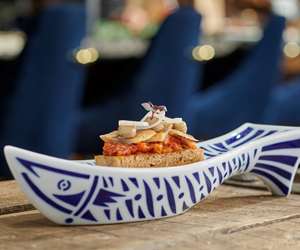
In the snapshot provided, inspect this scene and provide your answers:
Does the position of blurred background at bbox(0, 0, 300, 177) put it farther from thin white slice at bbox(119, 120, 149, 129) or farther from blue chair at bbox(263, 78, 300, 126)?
thin white slice at bbox(119, 120, 149, 129)

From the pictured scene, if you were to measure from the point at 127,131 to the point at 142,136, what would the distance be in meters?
0.02

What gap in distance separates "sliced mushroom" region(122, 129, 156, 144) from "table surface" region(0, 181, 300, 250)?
85 millimetres

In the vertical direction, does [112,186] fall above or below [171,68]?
below

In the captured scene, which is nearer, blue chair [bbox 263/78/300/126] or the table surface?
the table surface

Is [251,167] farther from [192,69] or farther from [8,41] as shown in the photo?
[8,41]

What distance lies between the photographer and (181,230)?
92cm

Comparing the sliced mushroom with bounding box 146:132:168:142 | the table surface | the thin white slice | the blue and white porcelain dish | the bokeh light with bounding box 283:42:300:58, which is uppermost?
the bokeh light with bounding box 283:42:300:58

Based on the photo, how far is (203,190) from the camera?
3.32 feet

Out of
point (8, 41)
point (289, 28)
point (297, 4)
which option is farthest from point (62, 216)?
point (297, 4)

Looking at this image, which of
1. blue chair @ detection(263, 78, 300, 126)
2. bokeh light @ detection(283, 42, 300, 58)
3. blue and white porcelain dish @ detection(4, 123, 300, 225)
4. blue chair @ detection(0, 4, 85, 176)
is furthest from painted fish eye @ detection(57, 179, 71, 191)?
bokeh light @ detection(283, 42, 300, 58)

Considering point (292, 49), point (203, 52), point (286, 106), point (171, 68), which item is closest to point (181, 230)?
point (171, 68)

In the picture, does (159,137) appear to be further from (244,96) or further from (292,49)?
(292,49)

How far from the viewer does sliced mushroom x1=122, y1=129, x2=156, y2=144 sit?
0.96m

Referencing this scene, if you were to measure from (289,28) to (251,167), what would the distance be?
3.82 m
